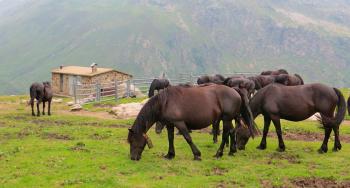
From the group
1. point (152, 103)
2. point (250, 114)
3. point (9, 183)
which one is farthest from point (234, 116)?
point (9, 183)

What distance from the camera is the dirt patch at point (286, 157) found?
46.8 feet

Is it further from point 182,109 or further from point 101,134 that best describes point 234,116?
point 101,134

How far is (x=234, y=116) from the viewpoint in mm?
14844

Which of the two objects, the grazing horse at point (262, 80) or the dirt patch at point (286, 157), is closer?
the dirt patch at point (286, 157)

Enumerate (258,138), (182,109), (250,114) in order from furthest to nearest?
(258,138) < (250,114) < (182,109)

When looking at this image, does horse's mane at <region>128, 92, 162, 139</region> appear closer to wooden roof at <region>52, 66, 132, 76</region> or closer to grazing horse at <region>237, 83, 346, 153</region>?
grazing horse at <region>237, 83, 346, 153</region>

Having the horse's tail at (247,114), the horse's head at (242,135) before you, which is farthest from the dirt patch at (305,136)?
the horse's tail at (247,114)

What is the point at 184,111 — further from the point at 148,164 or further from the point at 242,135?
the point at 242,135

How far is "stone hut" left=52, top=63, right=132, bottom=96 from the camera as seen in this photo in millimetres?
52741

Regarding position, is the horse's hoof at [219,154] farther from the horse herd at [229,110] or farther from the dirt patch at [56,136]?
the dirt patch at [56,136]

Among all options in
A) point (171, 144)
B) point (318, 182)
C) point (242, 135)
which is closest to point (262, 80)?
point (242, 135)

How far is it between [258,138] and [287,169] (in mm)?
5837

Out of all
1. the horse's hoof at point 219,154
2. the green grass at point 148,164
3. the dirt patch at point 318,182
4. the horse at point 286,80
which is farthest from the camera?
the horse at point 286,80

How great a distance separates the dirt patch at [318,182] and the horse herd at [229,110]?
3.50 meters
